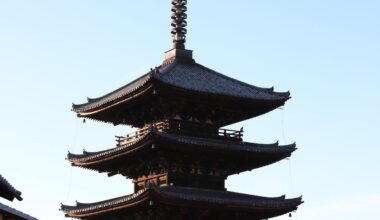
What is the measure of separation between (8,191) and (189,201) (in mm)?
15245

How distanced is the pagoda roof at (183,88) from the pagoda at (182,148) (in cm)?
7

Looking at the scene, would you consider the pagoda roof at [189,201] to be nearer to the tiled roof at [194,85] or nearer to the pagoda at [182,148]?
the pagoda at [182,148]

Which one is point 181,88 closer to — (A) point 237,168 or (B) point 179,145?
(B) point 179,145

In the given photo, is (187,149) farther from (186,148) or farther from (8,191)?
(8,191)

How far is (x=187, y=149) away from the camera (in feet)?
156

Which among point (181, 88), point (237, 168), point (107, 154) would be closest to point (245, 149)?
point (237, 168)

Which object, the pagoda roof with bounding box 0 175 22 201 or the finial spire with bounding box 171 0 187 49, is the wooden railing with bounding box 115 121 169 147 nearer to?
the finial spire with bounding box 171 0 187 49

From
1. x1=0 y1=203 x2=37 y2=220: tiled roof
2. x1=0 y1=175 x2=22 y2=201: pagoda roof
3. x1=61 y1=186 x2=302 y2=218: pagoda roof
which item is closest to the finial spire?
x1=61 y1=186 x2=302 y2=218: pagoda roof

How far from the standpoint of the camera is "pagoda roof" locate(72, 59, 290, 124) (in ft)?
158

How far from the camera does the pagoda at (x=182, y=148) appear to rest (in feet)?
154

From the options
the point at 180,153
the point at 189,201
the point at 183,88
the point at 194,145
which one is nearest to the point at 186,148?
the point at 194,145

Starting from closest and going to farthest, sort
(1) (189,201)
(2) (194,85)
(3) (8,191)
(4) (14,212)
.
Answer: (4) (14,212) < (3) (8,191) < (1) (189,201) < (2) (194,85)

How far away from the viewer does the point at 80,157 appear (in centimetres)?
Answer: 5278

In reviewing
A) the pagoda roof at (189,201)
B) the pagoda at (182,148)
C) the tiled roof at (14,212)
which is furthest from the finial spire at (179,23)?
the tiled roof at (14,212)
